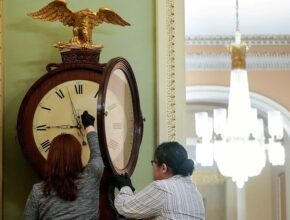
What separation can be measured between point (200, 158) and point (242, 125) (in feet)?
3.52

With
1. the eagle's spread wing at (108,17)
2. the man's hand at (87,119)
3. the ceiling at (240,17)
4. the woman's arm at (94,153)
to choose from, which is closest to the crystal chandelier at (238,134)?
the ceiling at (240,17)

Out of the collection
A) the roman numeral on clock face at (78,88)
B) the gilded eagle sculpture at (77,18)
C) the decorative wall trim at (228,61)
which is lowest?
the roman numeral on clock face at (78,88)

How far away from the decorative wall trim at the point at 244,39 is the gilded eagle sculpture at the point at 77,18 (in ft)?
12.0

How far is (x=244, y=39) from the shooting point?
21.3 feet

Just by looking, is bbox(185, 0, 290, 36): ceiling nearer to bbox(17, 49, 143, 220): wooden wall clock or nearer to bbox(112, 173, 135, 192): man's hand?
bbox(17, 49, 143, 220): wooden wall clock

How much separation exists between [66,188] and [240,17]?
3733 millimetres

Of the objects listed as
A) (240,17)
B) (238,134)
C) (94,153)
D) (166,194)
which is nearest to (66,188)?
(94,153)

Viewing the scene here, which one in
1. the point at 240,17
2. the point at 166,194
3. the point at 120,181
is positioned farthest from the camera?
the point at 240,17

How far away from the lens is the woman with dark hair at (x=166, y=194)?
2.34 meters

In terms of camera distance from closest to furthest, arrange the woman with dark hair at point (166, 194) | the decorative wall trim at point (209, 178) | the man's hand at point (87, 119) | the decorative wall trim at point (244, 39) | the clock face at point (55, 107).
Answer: the woman with dark hair at point (166, 194) < the man's hand at point (87, 119) < the clock face at point (55, 107) < the decorative wall trim at point (244, 39) < the decorative wall trim at point (209, 178)

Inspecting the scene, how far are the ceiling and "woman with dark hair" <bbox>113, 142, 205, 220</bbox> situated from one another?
3.13 metres

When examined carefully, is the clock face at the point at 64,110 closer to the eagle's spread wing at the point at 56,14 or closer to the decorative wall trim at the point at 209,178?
the eagle's spread wing at the point at 56,14

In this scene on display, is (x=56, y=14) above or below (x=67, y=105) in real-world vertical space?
above

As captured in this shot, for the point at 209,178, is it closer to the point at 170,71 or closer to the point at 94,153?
the point at 170,71
